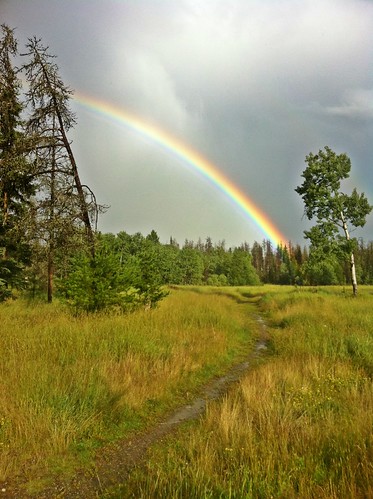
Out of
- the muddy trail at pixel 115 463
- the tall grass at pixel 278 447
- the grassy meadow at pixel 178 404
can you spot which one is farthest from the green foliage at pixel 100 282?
the tall grass at pixel 278 447

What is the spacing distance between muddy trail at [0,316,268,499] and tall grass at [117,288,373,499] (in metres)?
0.28

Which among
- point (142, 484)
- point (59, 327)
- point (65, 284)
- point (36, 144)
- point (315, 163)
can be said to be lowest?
point (142, 484)

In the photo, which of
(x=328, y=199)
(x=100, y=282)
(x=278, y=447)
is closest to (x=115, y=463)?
(x=278, y=447)

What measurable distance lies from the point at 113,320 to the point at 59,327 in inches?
65.5

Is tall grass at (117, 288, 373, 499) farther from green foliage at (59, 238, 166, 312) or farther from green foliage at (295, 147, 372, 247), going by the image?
green foliage at (295, 147, 372, 247)

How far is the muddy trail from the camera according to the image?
3402 millimetres

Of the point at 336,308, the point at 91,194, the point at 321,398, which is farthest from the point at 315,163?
the point at 321,398

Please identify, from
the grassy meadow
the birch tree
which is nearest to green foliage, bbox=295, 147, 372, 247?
the birch tree

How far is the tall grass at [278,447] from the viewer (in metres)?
2.92

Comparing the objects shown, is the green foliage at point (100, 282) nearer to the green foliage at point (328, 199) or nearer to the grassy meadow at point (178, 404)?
the grassy meadow at point (178, 404)

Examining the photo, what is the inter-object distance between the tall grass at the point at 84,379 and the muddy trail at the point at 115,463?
0.21 meters

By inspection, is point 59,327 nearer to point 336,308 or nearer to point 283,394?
point 283,394

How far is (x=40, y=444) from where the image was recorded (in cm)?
404

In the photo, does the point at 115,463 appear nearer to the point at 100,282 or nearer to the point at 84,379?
the point at 84,379
